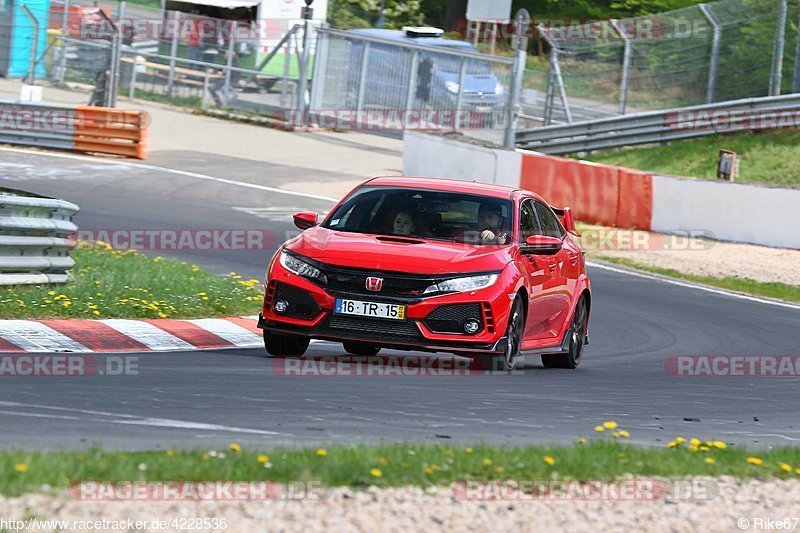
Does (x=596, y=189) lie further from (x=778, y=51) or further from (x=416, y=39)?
(x=416, y=39)

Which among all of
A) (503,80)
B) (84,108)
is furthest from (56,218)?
(503,80)

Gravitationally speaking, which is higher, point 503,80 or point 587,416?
point 503,80

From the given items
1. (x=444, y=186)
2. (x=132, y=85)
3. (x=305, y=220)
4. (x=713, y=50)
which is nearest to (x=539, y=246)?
(x=444, y=186)

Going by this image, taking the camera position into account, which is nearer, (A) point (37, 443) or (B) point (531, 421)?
(A) point (37, 443)

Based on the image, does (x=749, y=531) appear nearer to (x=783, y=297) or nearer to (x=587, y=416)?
(x=587, y=416)

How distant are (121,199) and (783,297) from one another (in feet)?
32.6

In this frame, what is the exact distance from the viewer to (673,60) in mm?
28203

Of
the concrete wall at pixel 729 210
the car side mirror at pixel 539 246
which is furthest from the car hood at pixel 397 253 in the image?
the concrete wall at pixel 729 210

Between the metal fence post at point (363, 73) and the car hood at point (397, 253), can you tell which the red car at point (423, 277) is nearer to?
the car hood at point (397, 253)

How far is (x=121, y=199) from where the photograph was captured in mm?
22109

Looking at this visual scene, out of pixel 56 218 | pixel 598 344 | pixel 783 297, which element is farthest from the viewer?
pixel 783 297

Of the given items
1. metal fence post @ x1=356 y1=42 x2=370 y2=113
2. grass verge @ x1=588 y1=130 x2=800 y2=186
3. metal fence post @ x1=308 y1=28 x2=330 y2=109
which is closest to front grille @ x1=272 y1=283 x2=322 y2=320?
grass verge @ x1=588 y1=130 x2=800 y2=186

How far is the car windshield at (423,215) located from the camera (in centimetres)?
1100

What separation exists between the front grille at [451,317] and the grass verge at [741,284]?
10.1 m
